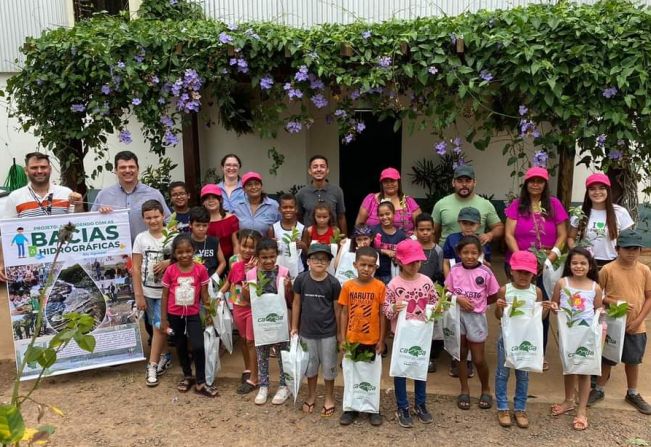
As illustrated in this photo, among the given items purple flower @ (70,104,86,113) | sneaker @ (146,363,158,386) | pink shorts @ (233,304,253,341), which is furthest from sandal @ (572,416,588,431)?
purple flower @ (70,104,86,113)

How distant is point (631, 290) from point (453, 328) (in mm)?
1214

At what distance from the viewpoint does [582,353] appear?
336 cm

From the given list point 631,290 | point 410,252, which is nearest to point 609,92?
point 631,290

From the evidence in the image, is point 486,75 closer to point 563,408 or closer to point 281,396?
point 563,408

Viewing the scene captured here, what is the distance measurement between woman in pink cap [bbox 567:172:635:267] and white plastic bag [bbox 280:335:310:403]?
2178mm

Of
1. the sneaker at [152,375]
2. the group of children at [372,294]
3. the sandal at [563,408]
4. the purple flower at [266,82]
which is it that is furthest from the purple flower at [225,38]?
the sandal at [563,408]

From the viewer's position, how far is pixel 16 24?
8648 mm

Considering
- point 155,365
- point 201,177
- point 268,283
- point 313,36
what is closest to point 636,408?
point 268,283

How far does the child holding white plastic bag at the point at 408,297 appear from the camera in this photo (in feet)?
10.9

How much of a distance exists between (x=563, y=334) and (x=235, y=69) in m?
3.51

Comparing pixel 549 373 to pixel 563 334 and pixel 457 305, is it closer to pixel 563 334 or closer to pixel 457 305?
pixel 563 334

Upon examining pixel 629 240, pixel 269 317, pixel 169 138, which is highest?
pixel 169 138

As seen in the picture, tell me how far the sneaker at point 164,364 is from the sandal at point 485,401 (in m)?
2.45

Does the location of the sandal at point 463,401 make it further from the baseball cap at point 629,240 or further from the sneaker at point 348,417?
the baseball cap at point 629,240
